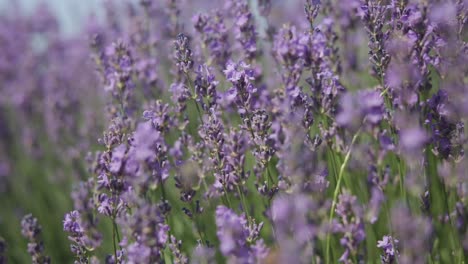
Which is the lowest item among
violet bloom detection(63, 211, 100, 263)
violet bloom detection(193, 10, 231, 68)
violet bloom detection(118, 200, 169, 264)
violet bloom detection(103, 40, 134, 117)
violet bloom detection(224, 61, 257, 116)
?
violet bloom detection(118, 200, 169, 264)

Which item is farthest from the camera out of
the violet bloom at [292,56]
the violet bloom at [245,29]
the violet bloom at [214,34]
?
the violet bloom at [214,34]

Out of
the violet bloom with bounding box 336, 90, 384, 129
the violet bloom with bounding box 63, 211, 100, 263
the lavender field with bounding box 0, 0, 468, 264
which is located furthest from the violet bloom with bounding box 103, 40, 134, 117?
the violet bloom with bounding box 336, 90, 384, 129

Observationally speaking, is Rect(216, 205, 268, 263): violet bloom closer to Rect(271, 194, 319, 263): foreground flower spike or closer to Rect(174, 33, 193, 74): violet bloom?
Rect(271, 194, 319, 263): foreground flower spike

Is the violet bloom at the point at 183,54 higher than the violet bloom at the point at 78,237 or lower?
higher

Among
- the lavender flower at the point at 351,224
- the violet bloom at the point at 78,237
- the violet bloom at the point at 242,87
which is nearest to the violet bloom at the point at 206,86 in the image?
the violet bloom at the point at 242,87

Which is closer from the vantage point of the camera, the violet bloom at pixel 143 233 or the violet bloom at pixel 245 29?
the violet bloom at pixel 143 233

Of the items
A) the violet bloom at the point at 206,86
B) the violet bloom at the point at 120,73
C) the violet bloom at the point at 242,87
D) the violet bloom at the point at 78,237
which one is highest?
the violet bloom at the point at 120,73

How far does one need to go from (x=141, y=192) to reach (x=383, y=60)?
1.21 metres

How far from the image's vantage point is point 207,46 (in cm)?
362

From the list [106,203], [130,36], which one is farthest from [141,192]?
[130,36]

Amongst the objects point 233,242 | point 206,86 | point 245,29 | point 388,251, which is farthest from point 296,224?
point 245,29

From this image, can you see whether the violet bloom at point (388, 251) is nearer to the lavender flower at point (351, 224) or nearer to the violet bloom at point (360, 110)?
the lavender flower at point (351, 224)

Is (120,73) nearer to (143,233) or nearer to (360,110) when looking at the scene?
(143,233)

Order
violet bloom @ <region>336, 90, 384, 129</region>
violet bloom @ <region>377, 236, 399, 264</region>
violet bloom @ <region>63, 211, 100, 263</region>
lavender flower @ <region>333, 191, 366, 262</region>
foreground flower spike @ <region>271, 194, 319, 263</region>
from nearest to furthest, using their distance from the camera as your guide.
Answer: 1. foreground flower spike @ <region>271, 194, 319, 263</region>
2. violet bloom @ <region>336, 90, 384, 129</region>
3. lavender flower @ <region>333, 191, 366, 262</region>
4. violet bloom @ <region>377, 236, 399, 264</region>
5. violet bloom @ <region>63, 211, 100, 263</region>
